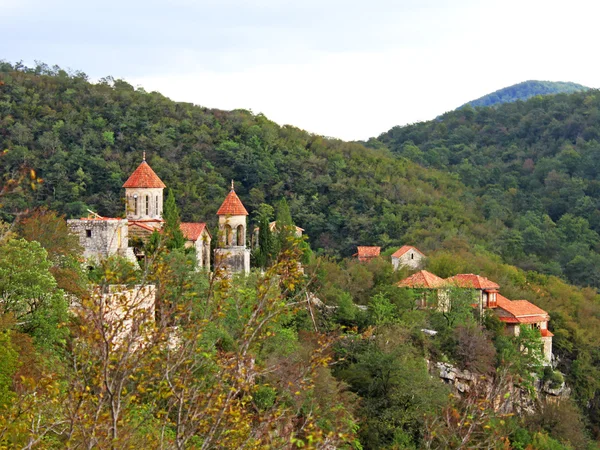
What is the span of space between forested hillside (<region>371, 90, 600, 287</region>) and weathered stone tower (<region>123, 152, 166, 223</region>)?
1039 inches

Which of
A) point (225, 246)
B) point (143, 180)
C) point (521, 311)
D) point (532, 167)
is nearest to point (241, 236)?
point (225, 246)

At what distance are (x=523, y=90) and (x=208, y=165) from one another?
123 meters

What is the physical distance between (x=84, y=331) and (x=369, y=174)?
5221 centimetres

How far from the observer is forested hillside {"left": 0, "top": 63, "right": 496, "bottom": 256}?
4950 cm

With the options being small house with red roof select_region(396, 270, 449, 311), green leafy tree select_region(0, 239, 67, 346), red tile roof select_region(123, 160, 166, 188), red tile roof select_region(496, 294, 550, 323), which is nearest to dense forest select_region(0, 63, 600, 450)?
green leafy tree select_region(0, 239, 67, 346)

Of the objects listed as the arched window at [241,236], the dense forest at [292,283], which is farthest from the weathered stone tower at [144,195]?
the arched window at [241,236]

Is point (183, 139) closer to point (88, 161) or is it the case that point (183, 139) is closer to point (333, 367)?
point (88, 161)

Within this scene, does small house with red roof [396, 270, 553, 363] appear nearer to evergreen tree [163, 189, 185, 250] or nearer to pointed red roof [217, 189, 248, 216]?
pointed red roof [217, 189, 248, 216]

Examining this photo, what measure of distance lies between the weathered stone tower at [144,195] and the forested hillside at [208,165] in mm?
13462

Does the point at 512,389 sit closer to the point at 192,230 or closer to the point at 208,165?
the point at 192,230

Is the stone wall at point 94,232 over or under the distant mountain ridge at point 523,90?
under

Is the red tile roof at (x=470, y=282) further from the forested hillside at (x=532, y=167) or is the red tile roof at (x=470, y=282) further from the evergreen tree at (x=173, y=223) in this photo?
the forested hillside at (x=532, y=167)

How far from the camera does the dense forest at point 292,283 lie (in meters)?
9.36

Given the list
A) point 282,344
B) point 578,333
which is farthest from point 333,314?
point 578,333
